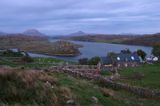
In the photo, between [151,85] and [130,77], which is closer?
[151,85]

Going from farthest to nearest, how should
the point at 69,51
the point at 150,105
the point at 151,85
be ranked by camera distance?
A: the point at 69,51 < the point at 151,85 < the point at 150,105

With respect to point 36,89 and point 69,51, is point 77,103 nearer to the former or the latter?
point 36,89

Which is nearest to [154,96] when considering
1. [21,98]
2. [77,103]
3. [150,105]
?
[150,105]

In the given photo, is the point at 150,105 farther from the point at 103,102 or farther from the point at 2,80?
the point at 2,80

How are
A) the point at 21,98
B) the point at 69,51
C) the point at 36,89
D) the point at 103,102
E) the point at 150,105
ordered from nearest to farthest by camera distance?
the point at 21,98 → the point at 36,89 → the point at 103,102 → the point at 150,105 → the point at 69,51

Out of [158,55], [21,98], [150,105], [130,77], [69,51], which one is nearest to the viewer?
[21,98]

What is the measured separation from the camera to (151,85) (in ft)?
116

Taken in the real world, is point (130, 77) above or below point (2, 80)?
below

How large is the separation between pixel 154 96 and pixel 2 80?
49.6ft

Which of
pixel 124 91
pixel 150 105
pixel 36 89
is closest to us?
pixel 36 89

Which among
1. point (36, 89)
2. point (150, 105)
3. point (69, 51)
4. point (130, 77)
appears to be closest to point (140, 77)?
point (130, 77)

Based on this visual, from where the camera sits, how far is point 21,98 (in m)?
13.5

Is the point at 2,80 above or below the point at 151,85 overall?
above

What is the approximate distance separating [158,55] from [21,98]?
8255 cm
